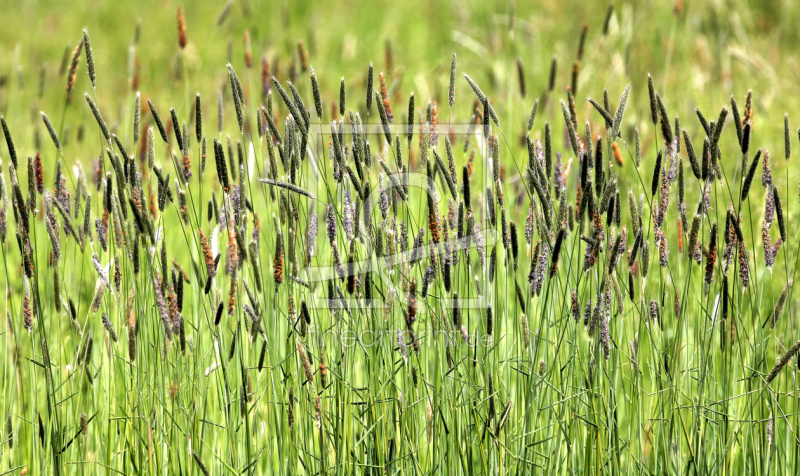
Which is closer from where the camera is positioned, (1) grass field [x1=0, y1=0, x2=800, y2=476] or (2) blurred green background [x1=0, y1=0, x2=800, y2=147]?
(1) grass field [x1=0, y1=0, x2=800, y2=476]

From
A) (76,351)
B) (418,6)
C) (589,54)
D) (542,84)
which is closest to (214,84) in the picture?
(418,6)

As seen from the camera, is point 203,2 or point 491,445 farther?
point 203,2

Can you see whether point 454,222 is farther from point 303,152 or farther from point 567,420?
point 567,420

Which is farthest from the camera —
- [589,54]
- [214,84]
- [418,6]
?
[418,6]

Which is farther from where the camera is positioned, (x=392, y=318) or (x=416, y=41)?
(x=416, y=41)

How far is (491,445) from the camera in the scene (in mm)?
1288

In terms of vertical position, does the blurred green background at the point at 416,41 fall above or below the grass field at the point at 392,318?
above

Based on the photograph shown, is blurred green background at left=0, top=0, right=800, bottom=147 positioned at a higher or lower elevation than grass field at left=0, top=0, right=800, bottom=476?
higher

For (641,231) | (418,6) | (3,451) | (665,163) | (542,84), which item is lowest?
(3,451)

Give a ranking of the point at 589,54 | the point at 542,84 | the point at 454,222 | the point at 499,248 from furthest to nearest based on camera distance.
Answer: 1. the point at 589,54
2. the point at 542,84
3. the point at 499,248
4. the point at 454,222

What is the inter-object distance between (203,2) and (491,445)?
218 inches

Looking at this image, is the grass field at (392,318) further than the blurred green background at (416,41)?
No

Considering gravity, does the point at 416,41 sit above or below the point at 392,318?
above

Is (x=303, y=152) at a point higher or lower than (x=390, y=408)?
higher
